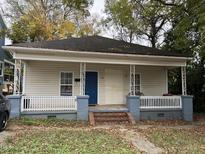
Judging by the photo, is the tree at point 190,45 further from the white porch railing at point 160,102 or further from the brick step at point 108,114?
the brick step at point 108,114

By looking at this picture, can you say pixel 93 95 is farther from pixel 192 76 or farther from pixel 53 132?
pixel 192 76

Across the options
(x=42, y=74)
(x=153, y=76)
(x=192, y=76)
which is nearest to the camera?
(x=42, y=74)

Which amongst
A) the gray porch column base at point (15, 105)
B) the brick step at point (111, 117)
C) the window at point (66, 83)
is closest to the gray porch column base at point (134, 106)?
the brick step at point (111, 117)

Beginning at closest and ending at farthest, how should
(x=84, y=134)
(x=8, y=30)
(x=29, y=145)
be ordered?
1. (x=29, y=145)
2. (x=84, y=134)
3. (x=8, y=30)

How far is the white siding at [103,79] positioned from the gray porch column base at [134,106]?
2.57 m

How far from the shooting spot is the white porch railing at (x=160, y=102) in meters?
13.6

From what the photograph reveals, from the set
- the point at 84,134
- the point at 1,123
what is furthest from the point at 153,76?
the point at 1,123

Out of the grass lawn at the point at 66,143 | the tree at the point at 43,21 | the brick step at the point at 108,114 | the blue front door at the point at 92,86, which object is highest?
the tree at the point at 43,21

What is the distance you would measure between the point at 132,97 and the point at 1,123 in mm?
6549

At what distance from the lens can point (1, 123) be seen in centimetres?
934

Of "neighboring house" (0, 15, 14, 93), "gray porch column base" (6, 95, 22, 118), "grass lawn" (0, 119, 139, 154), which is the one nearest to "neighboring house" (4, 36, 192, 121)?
"gray porch column base" (6, 95, 22, 118)

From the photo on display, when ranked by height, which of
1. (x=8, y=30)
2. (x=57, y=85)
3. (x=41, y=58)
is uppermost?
(x=8, y=30)

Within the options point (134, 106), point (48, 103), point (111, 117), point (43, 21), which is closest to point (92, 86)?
point (111, 117)

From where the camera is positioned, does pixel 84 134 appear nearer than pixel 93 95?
Yes
